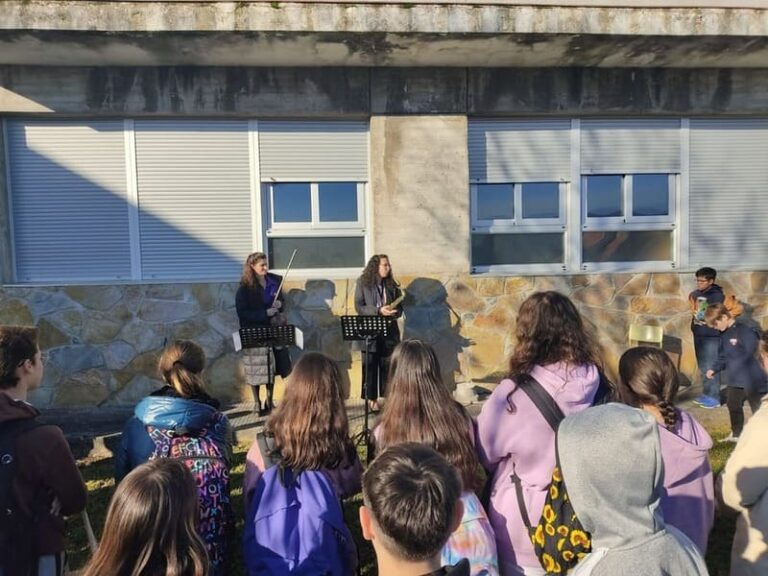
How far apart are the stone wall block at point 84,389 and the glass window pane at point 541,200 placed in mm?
5426

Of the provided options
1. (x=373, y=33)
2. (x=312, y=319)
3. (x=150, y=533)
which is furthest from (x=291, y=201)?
(x=150, y=533)

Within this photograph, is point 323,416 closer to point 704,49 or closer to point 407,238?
point 407,238

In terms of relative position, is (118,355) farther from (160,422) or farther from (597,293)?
(597,293)

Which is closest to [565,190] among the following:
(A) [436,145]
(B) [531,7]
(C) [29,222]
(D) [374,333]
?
(A) [436,145]

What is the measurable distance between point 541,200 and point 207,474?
18.9ft

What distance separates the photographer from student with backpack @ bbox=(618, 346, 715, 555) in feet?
7.25

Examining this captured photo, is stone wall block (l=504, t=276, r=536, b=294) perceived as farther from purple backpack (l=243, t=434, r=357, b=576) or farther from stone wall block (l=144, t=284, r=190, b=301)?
purple backpack (l=243, t=434, r=357, b=576)

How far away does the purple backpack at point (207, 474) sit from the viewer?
2457mm

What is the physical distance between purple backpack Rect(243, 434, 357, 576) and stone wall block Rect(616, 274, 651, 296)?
231 inches

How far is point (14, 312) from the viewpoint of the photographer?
6.48 metres

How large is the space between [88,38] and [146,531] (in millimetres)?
5692

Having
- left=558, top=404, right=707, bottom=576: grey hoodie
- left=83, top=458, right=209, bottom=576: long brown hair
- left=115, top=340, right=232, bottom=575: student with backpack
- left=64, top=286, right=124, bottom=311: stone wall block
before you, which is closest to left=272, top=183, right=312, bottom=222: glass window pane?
left=64, top=286, right=124, bottom=311: stone wall block

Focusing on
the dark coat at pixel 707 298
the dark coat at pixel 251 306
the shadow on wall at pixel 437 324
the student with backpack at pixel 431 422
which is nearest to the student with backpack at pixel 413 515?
the student with backpack at pixel 431 422

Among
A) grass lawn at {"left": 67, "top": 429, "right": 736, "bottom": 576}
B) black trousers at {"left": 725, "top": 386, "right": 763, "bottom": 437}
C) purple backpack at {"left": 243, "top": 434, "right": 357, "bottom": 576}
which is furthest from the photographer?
black trousers at {"left": 725, "top": 386, "right": 763, "bottom": 437}
